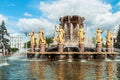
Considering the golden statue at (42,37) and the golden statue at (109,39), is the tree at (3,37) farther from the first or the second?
the golden statue at (109,39)

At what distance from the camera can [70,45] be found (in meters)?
60.2

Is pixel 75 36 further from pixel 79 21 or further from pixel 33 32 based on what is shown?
pixel 33 32

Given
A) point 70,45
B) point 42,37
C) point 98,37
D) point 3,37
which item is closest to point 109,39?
point 98,37

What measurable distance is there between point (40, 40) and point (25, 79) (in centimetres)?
3848

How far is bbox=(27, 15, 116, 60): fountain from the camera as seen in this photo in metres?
53.0

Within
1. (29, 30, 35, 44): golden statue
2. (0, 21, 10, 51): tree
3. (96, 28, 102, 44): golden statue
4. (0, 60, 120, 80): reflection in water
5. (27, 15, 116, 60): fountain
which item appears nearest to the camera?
(0, 60, 120, 80): reflection in water

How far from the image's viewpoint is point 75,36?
2532 inches

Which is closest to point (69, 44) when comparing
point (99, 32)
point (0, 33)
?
point (99, 32)

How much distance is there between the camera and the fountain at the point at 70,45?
53.0 metres

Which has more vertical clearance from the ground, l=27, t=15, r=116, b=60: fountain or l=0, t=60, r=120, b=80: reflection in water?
l=27, t=15, r=116, b=60: fountain

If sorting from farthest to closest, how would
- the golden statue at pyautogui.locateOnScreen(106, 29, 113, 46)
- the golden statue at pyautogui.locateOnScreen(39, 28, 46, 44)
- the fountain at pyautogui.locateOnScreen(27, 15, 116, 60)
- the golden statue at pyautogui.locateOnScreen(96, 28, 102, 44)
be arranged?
the golden statue at pyautogui.locateOnScreen(39, 28, 46, 44) < the golden statue at pyautogui.locateOnScreen(106, 29, 113, 46) < the golden statue at pyautogui.locateOnScreen(96, 28, 102, 44) < the fountain at pyautogui.locateOnScreen(27, 15, 116, 60)

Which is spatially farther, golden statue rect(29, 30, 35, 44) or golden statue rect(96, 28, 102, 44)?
golden statue rect(29, 30, 35, 44)

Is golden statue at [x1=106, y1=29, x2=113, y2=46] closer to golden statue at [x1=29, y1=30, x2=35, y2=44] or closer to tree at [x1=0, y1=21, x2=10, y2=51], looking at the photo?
golden statue at [x1=29, y1=30, x2=35, y2=44]

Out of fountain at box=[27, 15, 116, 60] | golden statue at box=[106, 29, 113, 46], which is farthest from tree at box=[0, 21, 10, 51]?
golden statue at box=[106, 29, 113, 46]
